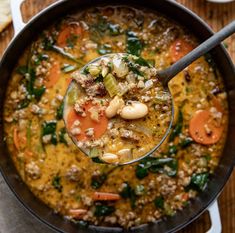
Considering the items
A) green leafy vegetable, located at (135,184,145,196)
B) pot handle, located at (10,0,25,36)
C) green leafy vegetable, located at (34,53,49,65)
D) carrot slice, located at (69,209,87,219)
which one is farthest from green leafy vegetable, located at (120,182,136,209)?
pot handle, located at (10,0,25,36)

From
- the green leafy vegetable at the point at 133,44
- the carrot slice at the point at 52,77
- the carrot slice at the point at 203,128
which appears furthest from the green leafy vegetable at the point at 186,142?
the carrot slice at the point at 52,77

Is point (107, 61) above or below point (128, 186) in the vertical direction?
above

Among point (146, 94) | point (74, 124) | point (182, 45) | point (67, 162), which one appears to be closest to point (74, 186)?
point (67, 162)

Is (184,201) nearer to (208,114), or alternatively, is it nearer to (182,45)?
(208,114)

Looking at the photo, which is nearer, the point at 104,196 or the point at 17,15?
the point at 17,15

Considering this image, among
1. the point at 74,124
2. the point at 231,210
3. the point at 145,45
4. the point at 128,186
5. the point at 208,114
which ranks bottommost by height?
the point at 231,210

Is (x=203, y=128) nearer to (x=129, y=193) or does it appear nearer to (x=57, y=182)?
(x=129, y=193)

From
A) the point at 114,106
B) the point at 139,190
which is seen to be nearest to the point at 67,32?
the point at 114,106
